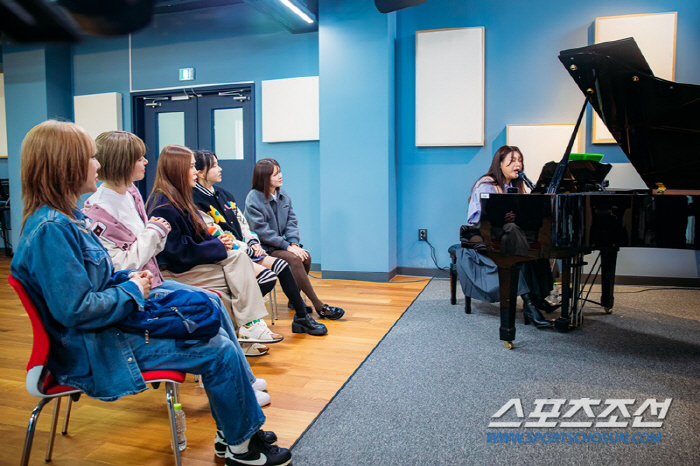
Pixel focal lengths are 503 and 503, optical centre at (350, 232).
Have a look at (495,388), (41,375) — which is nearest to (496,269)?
(495,388)

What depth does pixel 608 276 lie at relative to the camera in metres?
3.80

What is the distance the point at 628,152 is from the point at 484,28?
2.77 m

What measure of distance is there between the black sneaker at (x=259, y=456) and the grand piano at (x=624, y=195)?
1705 mm

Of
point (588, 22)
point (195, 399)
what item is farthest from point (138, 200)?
point (588, 22)

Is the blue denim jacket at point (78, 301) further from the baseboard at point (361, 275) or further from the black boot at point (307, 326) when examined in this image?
the baseboard at point (361, 275)

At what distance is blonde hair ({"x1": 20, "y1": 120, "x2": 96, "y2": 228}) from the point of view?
57.9 inches

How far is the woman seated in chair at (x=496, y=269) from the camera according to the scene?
3.49 m

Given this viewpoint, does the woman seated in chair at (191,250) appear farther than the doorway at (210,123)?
No

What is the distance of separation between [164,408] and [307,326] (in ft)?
4.08

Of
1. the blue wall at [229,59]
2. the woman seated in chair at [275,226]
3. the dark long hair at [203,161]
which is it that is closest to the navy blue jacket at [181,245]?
the dark long hair at [203,161]

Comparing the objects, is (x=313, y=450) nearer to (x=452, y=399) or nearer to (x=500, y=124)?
(x=452, y=399)

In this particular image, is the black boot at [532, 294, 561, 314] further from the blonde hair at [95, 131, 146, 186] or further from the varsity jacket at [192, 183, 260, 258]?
the blonde hair at [95, 131, 146, 186]

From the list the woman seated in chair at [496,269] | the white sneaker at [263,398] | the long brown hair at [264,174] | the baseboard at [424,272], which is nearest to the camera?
the white sneaker at [263,398]

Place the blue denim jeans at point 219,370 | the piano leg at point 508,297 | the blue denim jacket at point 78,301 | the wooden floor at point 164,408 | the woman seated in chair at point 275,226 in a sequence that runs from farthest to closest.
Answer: the woman seated in chair at point 275,226
the piano leg at point 508,297
the wooden floor at point 164,408
the blue denim jeans at point 219,370
the blue denim jacket at point 78,301
